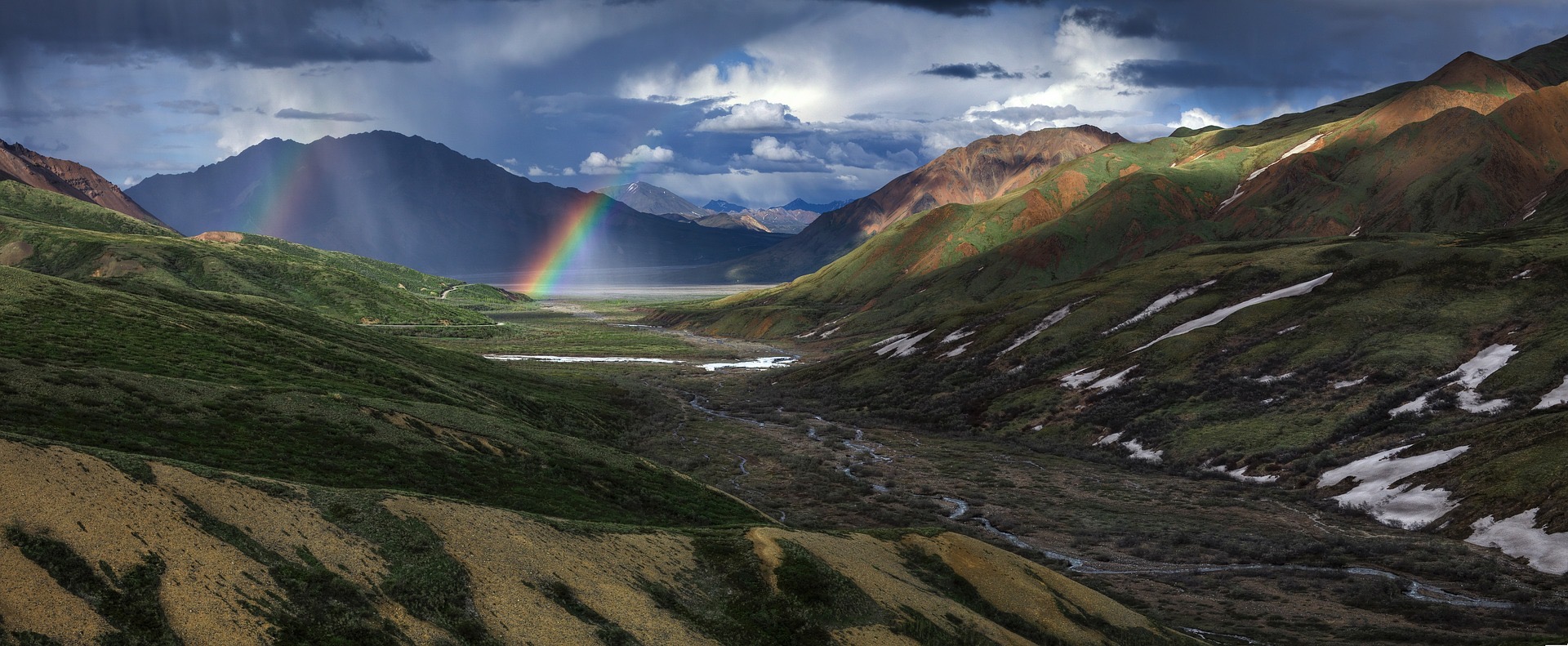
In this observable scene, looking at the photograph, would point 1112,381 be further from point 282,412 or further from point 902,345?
point 282,412

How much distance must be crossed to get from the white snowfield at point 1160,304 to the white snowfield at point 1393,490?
50.3 m

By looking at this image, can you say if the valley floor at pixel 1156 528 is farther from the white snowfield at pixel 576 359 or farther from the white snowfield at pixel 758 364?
the white snowfield at pixel 576 359

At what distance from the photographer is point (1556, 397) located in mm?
67062

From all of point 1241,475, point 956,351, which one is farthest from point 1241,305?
point 1241,475

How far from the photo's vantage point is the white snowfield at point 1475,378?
71500 millimetres

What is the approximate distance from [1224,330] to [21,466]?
105603mm

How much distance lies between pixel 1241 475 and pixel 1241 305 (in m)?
41.8

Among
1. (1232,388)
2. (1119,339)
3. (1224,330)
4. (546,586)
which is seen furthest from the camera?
(1119,339)

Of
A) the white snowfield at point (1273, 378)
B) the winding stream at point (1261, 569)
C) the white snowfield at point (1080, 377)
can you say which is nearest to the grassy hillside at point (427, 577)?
the winding stream at point (1261, 569)

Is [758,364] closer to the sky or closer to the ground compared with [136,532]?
closer to the ground

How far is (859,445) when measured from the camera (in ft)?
312

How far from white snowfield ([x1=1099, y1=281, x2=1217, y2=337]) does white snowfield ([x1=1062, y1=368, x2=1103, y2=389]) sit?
13.2 metres

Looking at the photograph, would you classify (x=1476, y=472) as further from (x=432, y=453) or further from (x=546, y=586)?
(x=432, y=453)

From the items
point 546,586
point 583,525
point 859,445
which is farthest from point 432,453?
point 859,445
